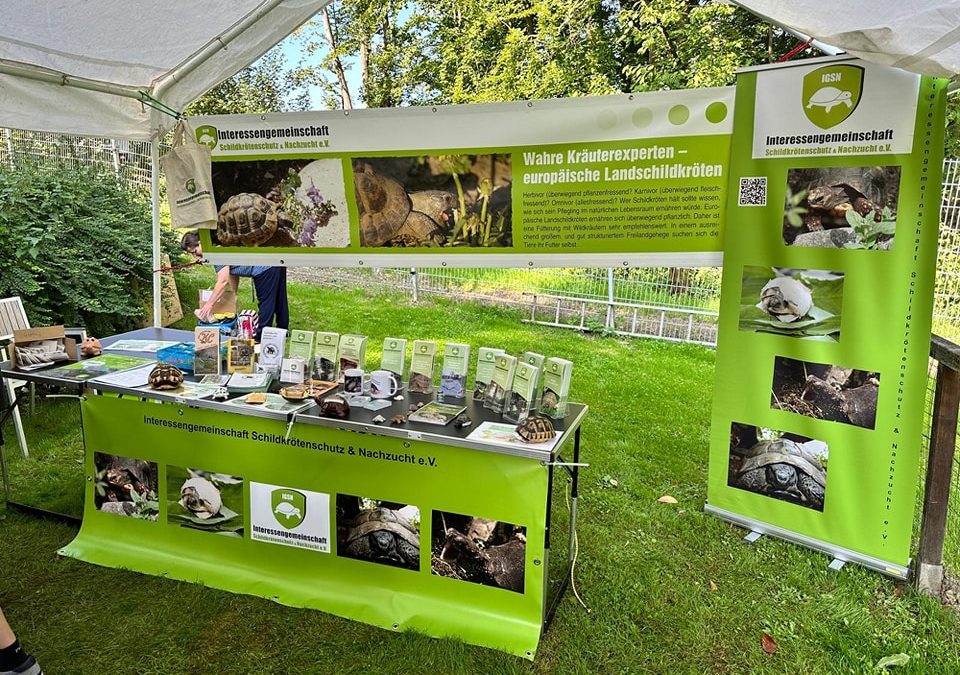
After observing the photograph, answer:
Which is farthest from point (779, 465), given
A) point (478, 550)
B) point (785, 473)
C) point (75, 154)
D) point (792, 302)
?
point (75, 154)

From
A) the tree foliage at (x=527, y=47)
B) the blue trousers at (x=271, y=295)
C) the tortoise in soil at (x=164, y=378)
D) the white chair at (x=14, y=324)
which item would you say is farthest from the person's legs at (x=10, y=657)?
the tree foliage at (x=527, y=47)

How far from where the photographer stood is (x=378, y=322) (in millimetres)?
8047

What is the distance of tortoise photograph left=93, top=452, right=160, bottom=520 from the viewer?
290cm

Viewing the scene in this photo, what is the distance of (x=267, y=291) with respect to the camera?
5.05 m

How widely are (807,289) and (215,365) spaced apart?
2.78m

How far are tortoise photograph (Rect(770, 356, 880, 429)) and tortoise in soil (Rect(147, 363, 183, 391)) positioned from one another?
277 centimetres

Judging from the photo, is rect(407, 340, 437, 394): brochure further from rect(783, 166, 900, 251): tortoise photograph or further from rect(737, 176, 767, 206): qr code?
rect(783, 166, 900, 251): tortoise photograph

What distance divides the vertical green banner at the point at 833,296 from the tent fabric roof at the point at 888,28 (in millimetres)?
341

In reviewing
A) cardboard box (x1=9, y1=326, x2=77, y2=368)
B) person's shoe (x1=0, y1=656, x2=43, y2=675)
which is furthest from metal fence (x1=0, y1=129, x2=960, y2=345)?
person's shoe (x1=0, y1=656, x2=43, y2=675)

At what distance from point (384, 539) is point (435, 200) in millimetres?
1605

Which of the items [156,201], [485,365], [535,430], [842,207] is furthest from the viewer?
[156,201]

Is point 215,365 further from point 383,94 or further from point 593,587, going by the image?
point 383,94

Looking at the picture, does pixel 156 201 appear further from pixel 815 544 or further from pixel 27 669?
pixel 815 544

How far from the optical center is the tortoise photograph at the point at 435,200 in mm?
3047
